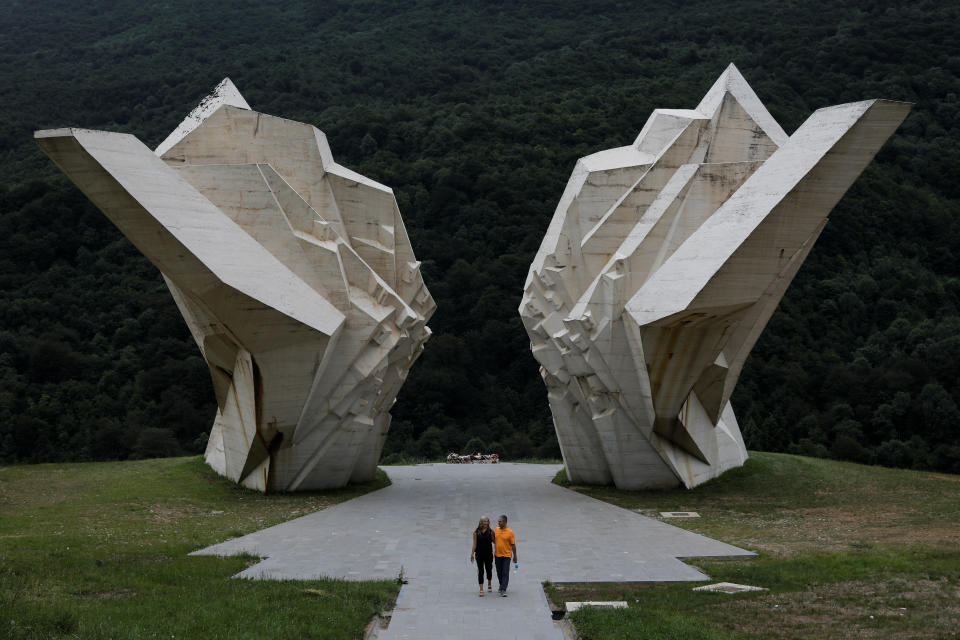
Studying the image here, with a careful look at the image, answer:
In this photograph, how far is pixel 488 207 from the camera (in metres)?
47.8

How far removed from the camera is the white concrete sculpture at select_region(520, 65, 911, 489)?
17.6 m

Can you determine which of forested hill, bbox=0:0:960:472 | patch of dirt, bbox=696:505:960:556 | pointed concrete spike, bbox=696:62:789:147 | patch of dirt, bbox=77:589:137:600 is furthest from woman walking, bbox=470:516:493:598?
forested hill, bbox=0:0:960:472

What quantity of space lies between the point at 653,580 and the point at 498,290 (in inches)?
1382

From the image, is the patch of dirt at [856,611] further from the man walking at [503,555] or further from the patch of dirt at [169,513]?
the patch of dirt at [169,513]

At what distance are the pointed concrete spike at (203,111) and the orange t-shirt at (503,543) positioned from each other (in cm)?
1322

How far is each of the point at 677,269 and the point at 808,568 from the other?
8.12 m

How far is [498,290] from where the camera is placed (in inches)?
1796

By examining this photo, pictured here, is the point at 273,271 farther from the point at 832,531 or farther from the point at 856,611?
the point at 856,611

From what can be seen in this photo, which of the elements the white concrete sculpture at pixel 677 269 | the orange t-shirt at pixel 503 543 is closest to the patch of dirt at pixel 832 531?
the white concrete sculpture at pixel 677 269

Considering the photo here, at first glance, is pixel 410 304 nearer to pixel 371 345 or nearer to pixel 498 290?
pixel 371 345

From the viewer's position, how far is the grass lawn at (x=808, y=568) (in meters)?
8.45

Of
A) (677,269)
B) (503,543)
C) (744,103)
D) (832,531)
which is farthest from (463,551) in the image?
(744,103)

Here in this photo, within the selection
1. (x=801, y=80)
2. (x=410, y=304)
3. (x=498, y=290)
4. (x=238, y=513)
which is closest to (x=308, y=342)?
(x=238, y=513)

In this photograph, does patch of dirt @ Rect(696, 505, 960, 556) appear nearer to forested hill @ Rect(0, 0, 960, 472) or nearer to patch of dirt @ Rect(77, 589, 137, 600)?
patch of dirt @ Rect(77, 589, 137, 600)
